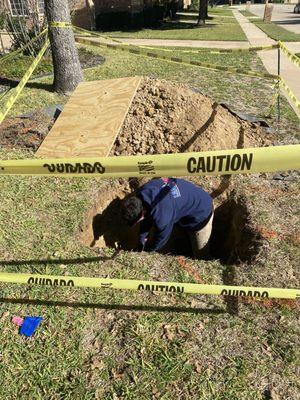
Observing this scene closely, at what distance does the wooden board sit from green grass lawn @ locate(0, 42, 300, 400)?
5.16 ft

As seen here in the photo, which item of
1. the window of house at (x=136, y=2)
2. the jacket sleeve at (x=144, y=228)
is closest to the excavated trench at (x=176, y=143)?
the jacket sleeve at (x=144, y=228)

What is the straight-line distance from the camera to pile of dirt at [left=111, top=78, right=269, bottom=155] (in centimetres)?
702

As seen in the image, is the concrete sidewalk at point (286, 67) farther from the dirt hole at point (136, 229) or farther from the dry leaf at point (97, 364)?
the dry leaf at point (97, 364)

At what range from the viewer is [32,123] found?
8.16 metres

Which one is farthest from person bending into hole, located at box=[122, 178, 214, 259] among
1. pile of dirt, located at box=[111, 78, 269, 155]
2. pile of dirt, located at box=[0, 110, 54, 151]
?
pile of dirt, located at box=[0, 110, 54, 151]

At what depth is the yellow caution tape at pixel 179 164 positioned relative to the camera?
9.29ft

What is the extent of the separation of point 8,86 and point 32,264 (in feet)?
27.9

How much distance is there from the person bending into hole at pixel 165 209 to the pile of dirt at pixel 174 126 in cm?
192

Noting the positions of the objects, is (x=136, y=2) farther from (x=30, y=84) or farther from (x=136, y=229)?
(x=136, y=229)

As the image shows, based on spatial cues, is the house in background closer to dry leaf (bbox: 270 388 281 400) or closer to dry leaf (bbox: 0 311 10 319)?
dry leaf (bbox: 0 311 10 319)

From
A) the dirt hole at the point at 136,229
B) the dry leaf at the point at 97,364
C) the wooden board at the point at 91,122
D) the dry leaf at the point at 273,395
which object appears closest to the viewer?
the dry leaf at the point at 273,395

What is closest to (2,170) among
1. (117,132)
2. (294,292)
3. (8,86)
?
(294,292)

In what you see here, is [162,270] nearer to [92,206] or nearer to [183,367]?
[183,367]

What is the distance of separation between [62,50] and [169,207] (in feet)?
23.2
